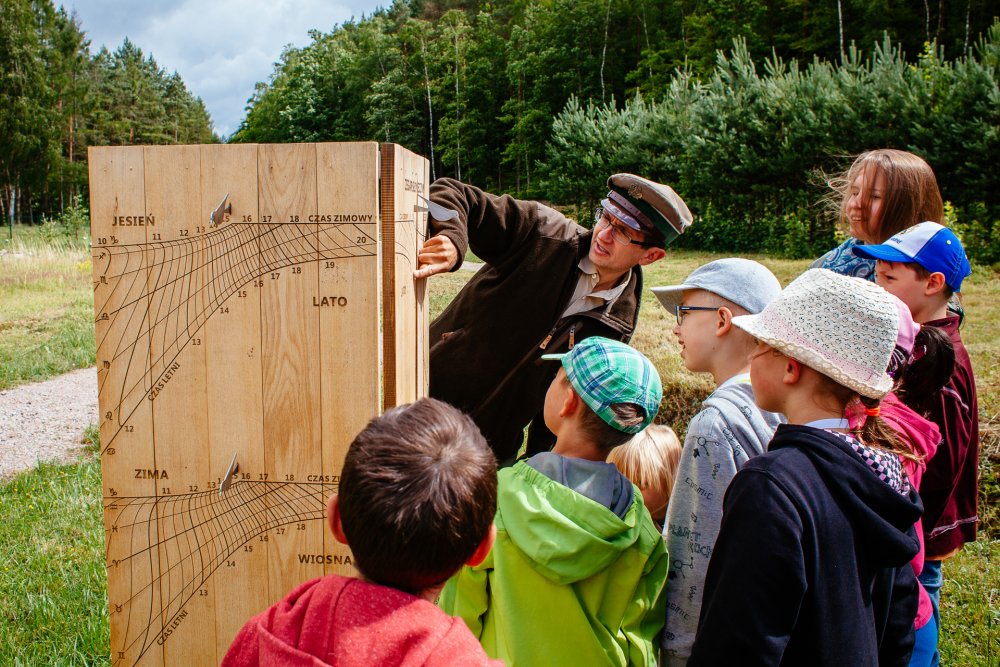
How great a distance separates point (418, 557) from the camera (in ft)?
4.32

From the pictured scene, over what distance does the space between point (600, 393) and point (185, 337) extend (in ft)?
3.87

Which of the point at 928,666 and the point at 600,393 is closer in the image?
the point at 600,393

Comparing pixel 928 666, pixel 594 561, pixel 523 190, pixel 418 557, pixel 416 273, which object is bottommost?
pixel 928 666

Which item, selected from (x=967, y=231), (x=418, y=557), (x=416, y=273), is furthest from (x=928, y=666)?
(x=967, y=231)

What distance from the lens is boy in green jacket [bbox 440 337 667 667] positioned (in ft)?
5.96

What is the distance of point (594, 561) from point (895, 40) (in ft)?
109

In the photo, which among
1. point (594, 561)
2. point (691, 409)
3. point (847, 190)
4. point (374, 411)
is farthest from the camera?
point (691, 409)

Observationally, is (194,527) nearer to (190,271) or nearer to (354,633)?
(190,271)

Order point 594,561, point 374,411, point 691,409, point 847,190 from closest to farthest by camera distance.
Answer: point 594,561
point 374,411
point 847,190
point 691,409

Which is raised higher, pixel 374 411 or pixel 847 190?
pixel 847 190

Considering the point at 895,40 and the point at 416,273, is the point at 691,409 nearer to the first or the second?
the point at 416,273

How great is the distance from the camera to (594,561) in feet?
5.95

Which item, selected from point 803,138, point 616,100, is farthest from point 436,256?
point 616,100

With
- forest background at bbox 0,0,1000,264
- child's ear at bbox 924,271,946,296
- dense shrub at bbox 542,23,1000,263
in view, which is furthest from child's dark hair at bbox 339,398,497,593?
dense shrub at bbox 542,23,1000,263
